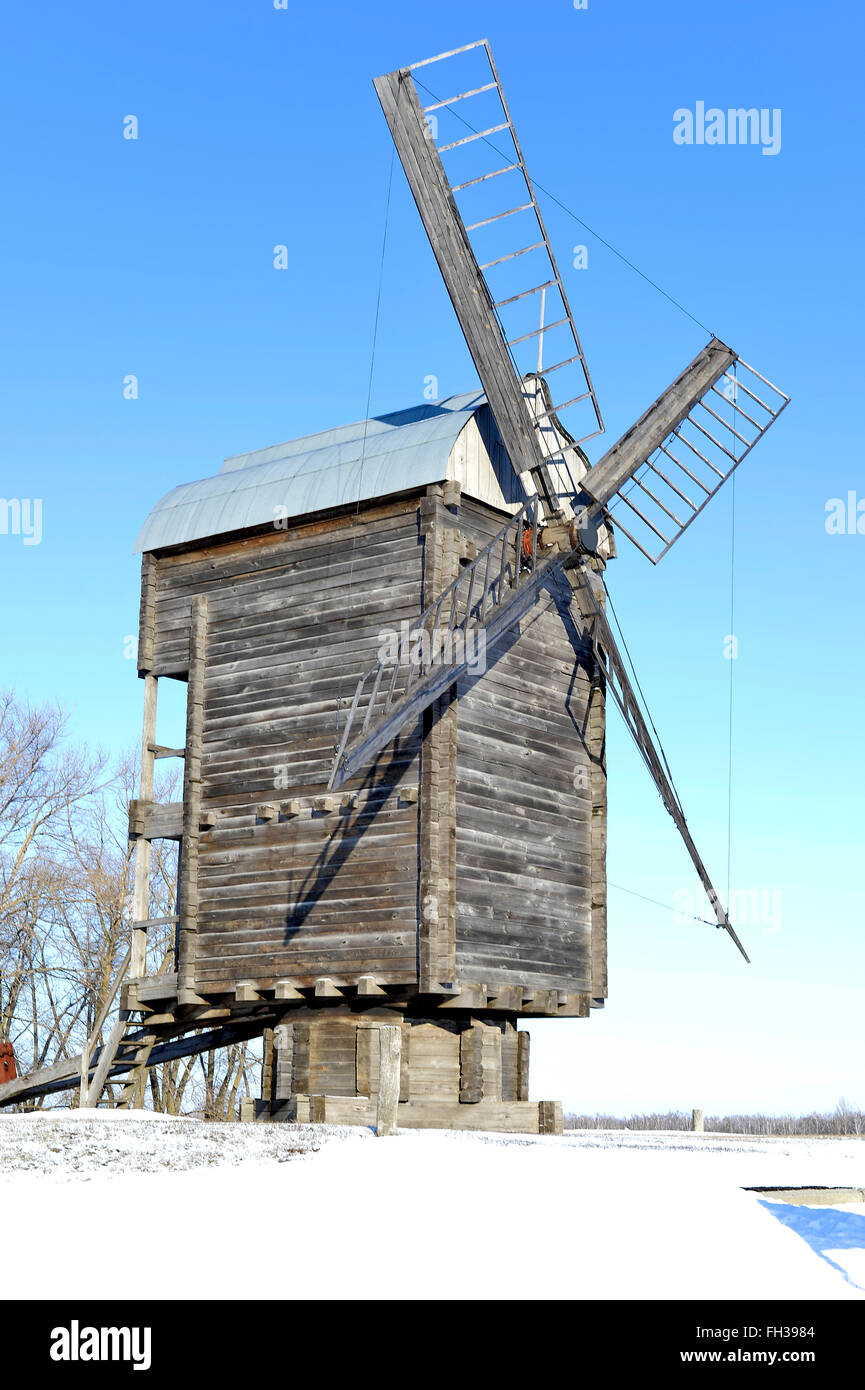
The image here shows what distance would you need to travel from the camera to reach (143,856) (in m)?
25.6

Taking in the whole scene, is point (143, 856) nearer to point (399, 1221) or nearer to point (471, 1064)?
point (471, 1064)

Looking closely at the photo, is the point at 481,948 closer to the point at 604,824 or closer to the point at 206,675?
the point at 604,824

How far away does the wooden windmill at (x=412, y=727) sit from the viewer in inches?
858

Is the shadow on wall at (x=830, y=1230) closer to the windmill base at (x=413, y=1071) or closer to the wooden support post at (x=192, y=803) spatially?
the windmill base at (x=413, y=1071)

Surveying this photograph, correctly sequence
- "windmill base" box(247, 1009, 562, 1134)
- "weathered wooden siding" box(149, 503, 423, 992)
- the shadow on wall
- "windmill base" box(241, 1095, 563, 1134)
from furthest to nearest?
"weathered wooden siding" box(149, 503, 423, 992) < "windmill base" box(247, 1009, 562, 1134) < "windmill base" box(241, 1095, 563, 1134) < the shadow on wall

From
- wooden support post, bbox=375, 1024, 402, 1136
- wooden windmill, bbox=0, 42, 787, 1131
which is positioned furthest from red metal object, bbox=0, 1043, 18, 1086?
wooden support post, bbox=375, 1024, 402, 1136

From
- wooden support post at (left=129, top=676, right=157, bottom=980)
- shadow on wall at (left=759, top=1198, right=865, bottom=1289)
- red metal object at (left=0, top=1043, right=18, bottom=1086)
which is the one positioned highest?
wooden support post at (left=129, top=676, right=157, bottom=980)

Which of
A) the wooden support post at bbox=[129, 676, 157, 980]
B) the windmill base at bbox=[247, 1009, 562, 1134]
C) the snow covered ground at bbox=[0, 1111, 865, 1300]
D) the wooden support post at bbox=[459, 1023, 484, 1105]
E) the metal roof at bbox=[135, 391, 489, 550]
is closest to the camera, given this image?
the snow covered ground at bbox=[0, 1111, 865, 1300]

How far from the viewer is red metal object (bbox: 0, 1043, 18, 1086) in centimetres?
2798

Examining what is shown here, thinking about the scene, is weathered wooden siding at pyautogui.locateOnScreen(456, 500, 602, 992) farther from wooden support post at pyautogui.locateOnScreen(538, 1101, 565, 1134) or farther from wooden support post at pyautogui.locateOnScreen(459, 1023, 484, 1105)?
wooden support post at pyautogui.locateOnScreen(538, 1101, 565, 1134)

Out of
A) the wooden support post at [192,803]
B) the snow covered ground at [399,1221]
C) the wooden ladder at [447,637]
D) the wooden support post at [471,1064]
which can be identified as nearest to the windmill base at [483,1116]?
the wooden support post at [471,1064]

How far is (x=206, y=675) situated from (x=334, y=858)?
170 inches

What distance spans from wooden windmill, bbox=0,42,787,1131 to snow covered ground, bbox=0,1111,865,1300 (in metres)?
6.96
